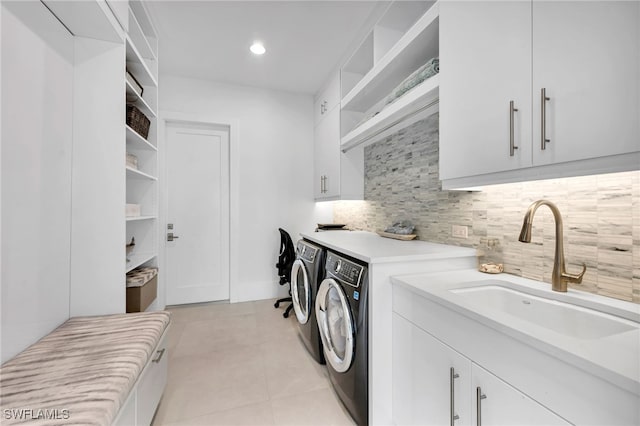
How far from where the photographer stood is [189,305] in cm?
325

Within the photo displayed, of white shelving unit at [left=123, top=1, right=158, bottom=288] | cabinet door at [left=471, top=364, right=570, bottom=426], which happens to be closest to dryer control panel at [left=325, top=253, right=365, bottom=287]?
cabinet door at [left=471, top=364, right=570, bottom=426]

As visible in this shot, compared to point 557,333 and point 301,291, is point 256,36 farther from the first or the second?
point 557,333

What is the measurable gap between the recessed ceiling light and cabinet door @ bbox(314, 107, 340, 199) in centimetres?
91

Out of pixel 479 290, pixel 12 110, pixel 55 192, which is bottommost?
pixel 479 290

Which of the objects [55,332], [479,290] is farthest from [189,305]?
[479,290]

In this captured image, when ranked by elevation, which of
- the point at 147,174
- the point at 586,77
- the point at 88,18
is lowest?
the point at 147,174

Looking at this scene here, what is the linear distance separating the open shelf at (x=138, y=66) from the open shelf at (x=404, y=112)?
173 centimetres

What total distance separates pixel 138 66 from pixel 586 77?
2.55 m

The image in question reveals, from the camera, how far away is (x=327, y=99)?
3152 millimetres

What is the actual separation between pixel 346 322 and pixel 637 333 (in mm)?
1070

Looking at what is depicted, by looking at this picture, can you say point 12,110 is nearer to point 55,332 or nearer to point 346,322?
point 55,332

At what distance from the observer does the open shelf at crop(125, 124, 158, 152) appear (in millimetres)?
1851

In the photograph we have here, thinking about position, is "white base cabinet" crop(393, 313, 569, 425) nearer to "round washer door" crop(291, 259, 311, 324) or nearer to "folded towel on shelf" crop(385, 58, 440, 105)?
"round washer door" crop(291, 259, 311, 324)

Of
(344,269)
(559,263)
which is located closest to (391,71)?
(344,269)
